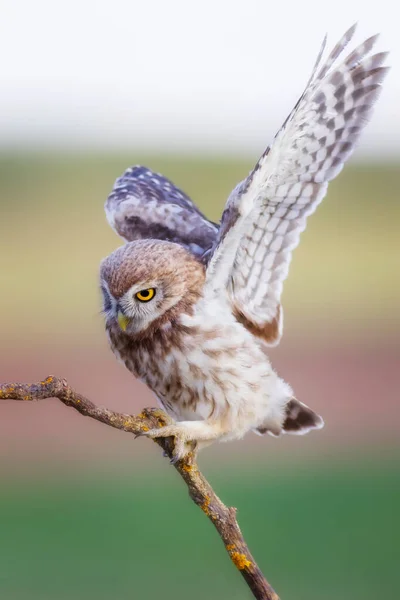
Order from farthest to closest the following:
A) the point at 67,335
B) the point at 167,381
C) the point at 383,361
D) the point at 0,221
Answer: the point at 0,221 → the point at 67,335 → the point at 383,361 → the point at 167,381

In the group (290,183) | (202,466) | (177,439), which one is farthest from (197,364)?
(202,466)

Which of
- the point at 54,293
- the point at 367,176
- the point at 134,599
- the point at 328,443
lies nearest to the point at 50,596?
the point at 134,599

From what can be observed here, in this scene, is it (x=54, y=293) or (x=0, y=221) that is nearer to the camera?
(x=54, y=293)

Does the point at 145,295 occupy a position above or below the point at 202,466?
below

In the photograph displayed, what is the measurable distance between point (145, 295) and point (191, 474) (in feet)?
3.13

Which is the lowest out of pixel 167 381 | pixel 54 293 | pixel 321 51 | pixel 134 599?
pixel 167 381

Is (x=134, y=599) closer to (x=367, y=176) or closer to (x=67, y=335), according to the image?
(x=67, y=335)

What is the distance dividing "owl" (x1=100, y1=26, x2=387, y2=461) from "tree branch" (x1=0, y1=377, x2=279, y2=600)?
0.61 metres

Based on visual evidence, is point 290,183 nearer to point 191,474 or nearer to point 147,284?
point 147,284

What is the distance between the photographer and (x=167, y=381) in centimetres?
466

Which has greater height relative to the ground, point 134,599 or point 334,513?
point 334,513

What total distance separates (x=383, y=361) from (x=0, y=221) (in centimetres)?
1152

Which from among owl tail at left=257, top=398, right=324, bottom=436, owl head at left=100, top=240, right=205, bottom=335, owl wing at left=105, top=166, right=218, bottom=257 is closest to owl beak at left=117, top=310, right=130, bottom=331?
owl head at left=100, top=240, right=205, bottom=335

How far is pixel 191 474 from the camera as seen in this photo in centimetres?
382
